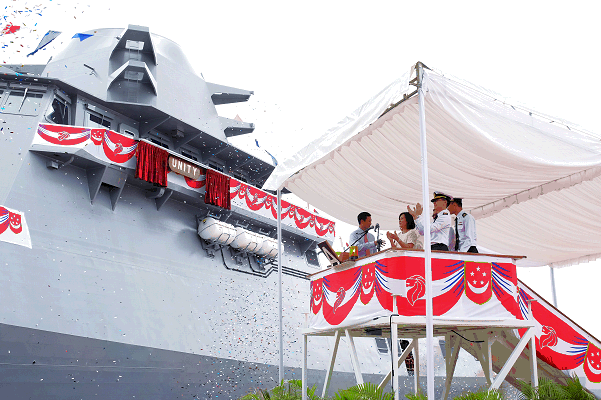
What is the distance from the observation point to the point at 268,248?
15.3 metres

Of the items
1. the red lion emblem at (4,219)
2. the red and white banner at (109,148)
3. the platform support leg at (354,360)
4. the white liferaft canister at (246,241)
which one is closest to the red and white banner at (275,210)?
the red and white banner at (109,148)

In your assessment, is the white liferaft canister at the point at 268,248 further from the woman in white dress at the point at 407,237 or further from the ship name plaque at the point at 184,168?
the woman in white dress at the point at 407,237

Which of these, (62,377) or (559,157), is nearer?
(559,157)

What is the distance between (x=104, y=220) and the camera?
11.7 metres

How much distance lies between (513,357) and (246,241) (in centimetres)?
898

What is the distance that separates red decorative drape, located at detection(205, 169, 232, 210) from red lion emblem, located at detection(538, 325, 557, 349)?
29.0 feet

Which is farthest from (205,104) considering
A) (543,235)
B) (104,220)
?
(543,235)

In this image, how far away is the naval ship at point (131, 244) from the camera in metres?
9.55

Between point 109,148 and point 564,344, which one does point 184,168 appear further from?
point 564,344

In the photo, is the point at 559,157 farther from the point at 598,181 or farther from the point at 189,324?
the point at 189,324

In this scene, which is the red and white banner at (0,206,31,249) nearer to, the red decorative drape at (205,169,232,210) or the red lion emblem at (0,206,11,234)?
the red lion emblem at (0,206,11,234)

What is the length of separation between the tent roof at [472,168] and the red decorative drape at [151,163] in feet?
13.2

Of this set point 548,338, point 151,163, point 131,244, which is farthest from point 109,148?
point 548,338

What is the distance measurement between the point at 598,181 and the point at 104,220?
10.1m
